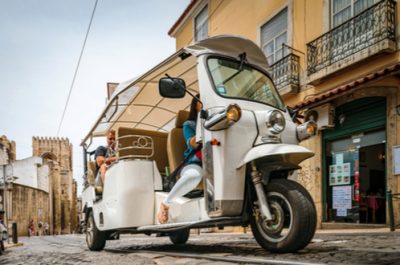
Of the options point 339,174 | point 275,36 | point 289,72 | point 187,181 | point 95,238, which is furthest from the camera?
point 275,36

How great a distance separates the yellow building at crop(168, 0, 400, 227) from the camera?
10945mm

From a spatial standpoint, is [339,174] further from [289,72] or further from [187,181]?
[187,181]

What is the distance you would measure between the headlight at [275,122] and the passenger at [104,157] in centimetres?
280

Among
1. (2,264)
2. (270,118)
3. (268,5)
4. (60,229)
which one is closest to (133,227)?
(2,264)

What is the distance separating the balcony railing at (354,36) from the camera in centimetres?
1091

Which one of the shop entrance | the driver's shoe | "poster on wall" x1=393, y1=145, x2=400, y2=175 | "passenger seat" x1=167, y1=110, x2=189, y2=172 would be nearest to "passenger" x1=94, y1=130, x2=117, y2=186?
"passenger seat" x1=167, y1=110, x2=189, y2=172

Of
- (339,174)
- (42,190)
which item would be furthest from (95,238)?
(42,190)

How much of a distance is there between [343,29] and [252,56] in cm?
731

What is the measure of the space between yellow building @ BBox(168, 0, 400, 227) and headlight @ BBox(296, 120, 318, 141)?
514 centimetres

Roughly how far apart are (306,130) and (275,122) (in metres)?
0.45

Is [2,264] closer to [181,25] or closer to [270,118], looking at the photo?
[270,118]

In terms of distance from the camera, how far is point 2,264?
21.6 feet

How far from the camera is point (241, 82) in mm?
5492

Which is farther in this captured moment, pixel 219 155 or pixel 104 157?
pixel 104 157
